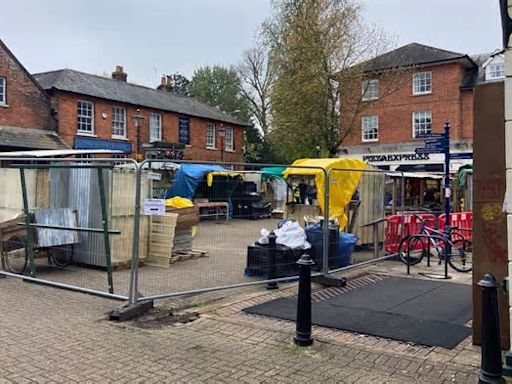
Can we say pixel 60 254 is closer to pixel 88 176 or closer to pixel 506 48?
pixel 88 176

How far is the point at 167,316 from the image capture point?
6598mm

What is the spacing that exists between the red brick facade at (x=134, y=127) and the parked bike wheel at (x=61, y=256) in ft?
56.9

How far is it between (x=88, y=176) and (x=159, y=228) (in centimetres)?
167

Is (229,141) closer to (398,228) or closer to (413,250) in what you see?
(398,228)

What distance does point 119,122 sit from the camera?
28516mm

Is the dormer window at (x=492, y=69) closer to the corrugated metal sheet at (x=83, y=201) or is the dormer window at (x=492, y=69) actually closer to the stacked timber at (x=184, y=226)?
the stacked timber at (x=184, y=226)

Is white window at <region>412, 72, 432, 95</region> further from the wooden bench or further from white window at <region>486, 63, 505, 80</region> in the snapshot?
the wooden bench

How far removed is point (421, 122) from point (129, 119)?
1914 cm

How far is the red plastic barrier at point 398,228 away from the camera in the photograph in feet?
37.6

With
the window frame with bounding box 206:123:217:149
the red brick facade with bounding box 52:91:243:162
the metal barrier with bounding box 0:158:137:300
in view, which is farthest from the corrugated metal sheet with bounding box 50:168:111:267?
the window frame with bounding box 206:123:217:149

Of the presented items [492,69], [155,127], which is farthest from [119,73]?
[492,69]

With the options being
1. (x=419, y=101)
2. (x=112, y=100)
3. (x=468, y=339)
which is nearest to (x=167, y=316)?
(x=468, y=339)

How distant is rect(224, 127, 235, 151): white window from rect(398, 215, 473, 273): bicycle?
25599 mm

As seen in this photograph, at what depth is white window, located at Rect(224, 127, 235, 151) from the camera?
36094 mm
